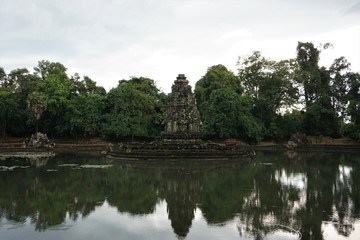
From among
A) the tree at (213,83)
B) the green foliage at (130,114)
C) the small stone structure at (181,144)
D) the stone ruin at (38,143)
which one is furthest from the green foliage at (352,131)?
the stone ruin at (38,143)

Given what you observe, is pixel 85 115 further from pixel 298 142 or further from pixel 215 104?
pixel 298 142

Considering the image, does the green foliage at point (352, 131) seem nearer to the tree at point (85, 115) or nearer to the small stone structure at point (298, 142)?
the small stone structure at point (298, 142)

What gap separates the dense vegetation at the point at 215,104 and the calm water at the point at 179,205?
2677 cm

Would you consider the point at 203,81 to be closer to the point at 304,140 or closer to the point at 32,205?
the point at 304,140

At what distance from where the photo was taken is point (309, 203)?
44.0 ft

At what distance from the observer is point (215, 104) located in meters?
48.5

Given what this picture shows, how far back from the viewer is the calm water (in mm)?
10031

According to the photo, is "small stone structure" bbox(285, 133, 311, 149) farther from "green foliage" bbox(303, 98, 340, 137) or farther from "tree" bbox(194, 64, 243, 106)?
"tree" bbox(194, 64, 243, 106)

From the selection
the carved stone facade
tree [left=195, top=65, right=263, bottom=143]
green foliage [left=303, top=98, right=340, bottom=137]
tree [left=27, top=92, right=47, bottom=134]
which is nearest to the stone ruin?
tree [left=27, top=92, right=47, bottom=134]

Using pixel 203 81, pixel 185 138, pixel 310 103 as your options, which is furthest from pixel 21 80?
pixel 310 103

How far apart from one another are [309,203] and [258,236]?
181 inches

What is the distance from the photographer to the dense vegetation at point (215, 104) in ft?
159

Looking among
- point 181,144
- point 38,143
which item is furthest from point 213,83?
point 38,143

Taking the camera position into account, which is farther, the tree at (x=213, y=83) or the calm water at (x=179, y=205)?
the tree at (x=213, y=83)
